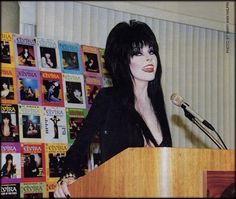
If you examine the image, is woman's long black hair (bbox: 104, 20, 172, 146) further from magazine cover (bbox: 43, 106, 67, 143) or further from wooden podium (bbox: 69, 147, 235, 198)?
magazine cover (bbox: 43, 106, 67, 143)

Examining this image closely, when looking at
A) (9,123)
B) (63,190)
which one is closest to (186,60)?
(9,123)

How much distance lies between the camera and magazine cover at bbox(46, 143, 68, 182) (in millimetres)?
2488

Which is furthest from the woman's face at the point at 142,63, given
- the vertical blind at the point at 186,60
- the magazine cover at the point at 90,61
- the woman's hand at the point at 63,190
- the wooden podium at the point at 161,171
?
the vertical blind at the point at 186,60

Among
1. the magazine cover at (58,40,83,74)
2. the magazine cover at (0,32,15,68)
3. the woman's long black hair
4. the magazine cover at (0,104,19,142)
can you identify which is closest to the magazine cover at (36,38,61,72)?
the magazine cover at (58,40,83,74)

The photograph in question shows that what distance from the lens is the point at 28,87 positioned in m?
2.52

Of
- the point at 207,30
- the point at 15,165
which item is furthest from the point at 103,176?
the point at 207,30

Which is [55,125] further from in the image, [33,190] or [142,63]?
[142,63]

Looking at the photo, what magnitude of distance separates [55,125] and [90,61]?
1.51 feet

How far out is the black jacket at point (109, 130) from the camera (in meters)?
1.69

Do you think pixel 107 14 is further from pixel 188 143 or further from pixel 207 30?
pixel 188 143

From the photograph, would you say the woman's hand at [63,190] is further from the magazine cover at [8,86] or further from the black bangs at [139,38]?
the magazine cover at [8,86]

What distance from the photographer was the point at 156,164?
1.07m

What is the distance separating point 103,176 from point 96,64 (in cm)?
169

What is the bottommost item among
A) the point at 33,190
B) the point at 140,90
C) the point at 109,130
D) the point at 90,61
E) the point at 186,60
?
the point at 33,190
